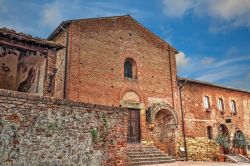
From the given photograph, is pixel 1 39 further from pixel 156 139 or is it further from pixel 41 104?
pixel 156 139

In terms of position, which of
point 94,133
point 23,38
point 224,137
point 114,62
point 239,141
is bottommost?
point 239,141

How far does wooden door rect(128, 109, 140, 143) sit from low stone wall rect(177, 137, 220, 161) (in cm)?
332

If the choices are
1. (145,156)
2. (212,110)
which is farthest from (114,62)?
(212,110)

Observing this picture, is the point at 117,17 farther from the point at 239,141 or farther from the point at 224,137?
the point at 239,141

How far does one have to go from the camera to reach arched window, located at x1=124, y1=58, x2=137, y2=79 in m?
16.8

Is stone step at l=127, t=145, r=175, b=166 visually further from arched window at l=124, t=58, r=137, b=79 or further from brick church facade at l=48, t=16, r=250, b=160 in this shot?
arched window at l=124, t=58, r=137, b=79

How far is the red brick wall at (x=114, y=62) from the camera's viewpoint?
14.3 meters

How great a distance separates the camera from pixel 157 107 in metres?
16.8

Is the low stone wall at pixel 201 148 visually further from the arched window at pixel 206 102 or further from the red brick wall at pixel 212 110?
the arched window at pixel 206 102

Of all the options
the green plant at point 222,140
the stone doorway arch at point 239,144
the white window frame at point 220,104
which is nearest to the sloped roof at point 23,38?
the green plant at point 222,140

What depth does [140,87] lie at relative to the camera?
16734 millimetres

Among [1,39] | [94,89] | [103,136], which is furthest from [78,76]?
[103,136]

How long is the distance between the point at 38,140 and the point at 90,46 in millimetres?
8909

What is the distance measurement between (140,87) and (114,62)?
243 cm
